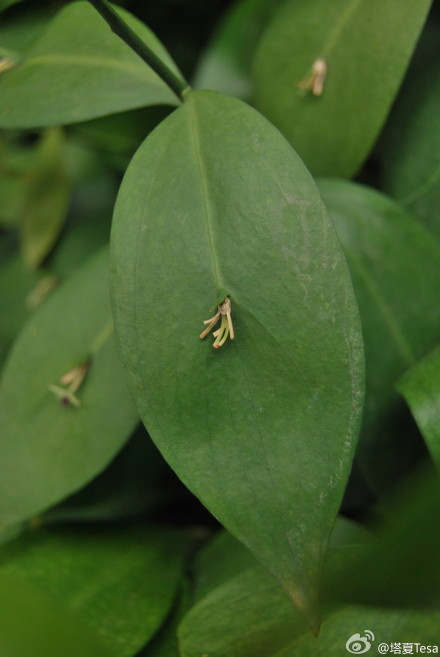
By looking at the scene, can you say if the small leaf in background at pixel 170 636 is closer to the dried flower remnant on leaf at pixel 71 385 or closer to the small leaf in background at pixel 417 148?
the dried flower remnant on leaf at pixel 71 385

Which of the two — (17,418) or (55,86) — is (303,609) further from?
(55,86)

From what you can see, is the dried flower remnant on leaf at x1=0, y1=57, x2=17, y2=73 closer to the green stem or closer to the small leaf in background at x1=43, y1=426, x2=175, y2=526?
the green stem

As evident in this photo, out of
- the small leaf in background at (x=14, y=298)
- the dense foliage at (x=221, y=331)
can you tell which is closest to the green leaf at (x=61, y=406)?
the dense foliage at (x=221, y=331)

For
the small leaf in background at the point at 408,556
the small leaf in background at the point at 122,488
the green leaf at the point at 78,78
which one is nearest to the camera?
the small leaf in background at the point at 408,556

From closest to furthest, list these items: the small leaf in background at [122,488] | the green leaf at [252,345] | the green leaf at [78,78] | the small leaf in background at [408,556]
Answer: the small leaf in background at [408,556] < the green leaf at [252,345] < the green leaf at [78,78] < the small leaf in background at [122,488]

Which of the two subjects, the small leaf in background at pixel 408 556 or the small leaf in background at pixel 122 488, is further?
the small leaf in background at pixel 122 488

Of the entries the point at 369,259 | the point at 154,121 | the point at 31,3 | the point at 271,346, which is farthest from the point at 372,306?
the point at 31,3

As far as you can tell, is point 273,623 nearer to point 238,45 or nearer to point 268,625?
point 268,625

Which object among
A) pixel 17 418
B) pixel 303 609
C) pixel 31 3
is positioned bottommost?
pixel 17 418
